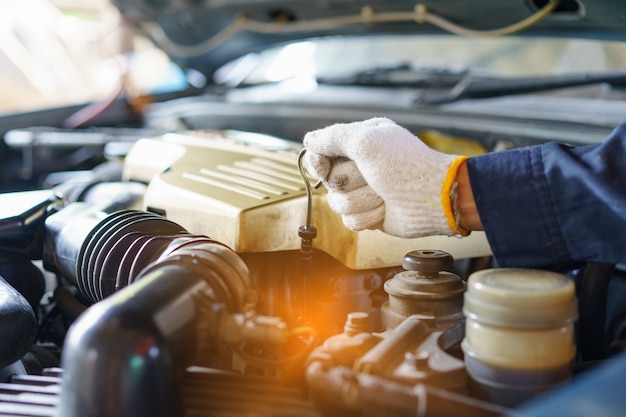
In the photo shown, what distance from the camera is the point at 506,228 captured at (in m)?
0.94

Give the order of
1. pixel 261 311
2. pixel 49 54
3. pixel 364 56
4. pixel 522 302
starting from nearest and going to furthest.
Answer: pixel 522 302 → pixel 261 311 → pixel 364 56 → pixel 49 54

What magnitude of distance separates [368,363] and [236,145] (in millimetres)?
864

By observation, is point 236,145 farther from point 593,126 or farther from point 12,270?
point 593,126

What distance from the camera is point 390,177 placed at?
965 mm

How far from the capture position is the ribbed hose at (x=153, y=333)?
0.70 metres

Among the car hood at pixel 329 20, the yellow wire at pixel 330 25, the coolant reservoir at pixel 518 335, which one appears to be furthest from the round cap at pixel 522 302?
the yellow wire at pixel 330 25

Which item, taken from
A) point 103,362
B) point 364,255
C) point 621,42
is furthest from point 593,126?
point 103,362

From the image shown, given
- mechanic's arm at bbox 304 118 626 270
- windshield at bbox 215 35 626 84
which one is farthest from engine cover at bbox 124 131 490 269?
windshield at bbox 215 35 626 84

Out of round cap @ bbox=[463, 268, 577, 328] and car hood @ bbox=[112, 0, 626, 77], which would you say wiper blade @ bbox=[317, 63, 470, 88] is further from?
round cap @ bbox=[463, 268, 577, 328]

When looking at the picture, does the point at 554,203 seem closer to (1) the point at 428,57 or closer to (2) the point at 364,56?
(1) the point at 428,57

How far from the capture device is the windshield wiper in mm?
1622

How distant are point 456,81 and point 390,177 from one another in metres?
1.01

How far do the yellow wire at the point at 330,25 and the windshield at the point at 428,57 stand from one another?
5.1 inches

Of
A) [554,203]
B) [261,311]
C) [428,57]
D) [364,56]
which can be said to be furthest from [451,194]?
[364,56]
